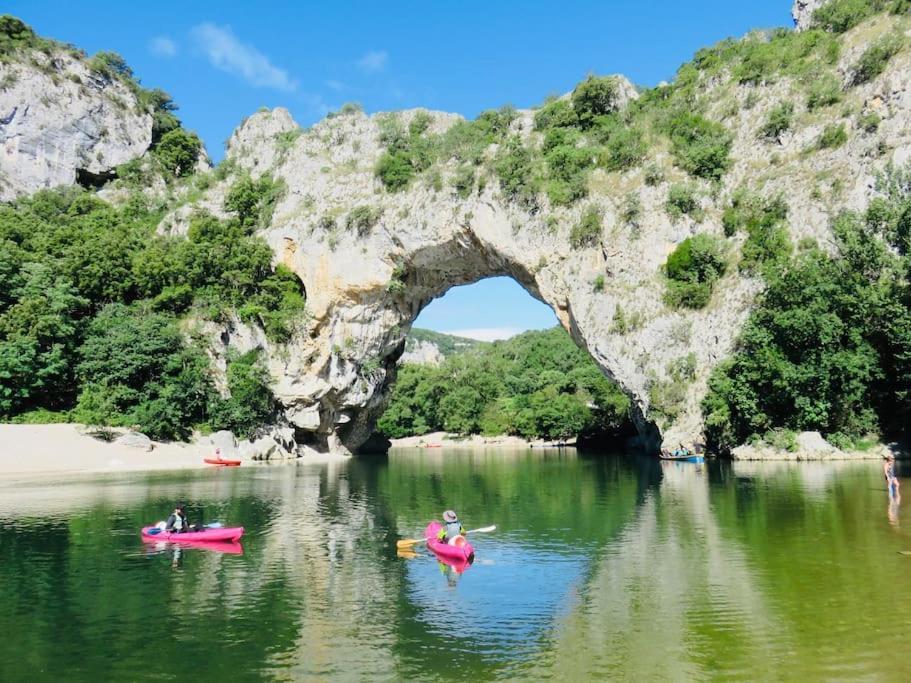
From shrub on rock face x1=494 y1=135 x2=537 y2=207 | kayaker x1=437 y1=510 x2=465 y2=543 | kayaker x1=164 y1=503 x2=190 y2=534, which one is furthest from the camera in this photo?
shrub on rock face x1=494 y1=135 x2=537 y2=207

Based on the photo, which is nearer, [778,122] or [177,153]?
[778,122]

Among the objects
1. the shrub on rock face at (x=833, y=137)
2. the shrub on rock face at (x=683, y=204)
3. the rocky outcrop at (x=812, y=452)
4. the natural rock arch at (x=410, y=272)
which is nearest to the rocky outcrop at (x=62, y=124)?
the natural rock arch at (x=410, y=272)

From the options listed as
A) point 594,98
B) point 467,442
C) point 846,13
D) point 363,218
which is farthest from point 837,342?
point 467,442

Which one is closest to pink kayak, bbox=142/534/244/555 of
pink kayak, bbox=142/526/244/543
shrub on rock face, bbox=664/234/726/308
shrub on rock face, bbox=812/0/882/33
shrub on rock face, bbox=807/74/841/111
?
pink kayak, bbox=142/526/244/543

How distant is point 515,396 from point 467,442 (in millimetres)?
8509

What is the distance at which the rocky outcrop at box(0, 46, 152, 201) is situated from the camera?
2518 inches

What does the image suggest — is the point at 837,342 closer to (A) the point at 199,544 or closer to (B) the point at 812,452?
(B) the point at 812,452

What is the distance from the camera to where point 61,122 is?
66.4m

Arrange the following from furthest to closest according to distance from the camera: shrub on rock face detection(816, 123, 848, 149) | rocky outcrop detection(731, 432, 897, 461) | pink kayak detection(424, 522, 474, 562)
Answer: shrub on rock face detection(816, 123, 848, 149), rocky outcrop detection(731, 432, 897, 461), pink kayak detection(424, 522, 474, 562)

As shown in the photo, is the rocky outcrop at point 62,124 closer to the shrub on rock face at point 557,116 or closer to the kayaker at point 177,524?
the shrub on rock face at point 557,116

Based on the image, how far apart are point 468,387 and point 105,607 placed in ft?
251

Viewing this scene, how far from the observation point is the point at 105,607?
36.4 feet

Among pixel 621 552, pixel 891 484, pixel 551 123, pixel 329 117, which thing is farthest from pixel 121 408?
pixel 891 484

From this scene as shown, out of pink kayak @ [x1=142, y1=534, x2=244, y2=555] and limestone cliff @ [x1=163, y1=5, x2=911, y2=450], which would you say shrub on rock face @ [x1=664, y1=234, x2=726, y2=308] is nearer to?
limestone cliff @ [x1=163, y1=5, x2=911, y2=450]
